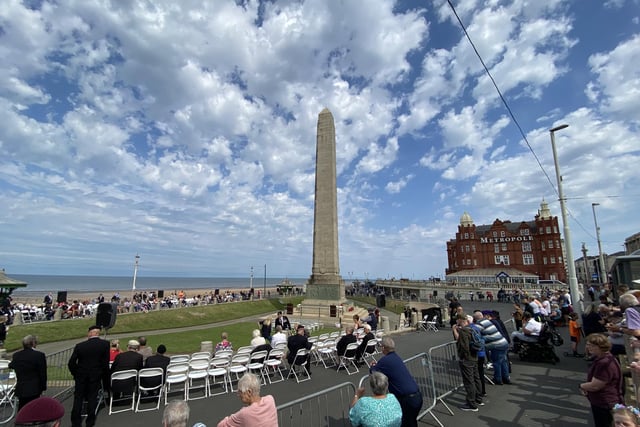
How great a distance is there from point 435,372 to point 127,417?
21.8ft

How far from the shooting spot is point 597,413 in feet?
13.3

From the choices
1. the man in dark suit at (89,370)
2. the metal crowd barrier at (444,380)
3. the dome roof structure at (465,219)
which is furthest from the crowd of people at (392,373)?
the dome roof structure at (465,219)

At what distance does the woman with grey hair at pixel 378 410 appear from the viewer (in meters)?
3.20

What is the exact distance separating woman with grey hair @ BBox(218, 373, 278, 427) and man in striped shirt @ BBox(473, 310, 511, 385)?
17.9ft

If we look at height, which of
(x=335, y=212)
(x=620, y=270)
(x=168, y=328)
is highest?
(x=335, y=212)

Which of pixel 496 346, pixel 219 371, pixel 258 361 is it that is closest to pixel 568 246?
pixel 496 346

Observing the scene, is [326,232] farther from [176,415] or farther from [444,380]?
[176,415]

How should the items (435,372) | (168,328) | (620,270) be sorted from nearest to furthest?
(435,372) < (620,270) < (168,328)

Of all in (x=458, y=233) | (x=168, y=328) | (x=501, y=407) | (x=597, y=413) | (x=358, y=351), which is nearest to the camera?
(x=597, y=413)

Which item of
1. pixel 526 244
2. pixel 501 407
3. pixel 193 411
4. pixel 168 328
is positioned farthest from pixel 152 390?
pixel 526 244

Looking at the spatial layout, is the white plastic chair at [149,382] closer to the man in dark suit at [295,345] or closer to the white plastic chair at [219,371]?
the white plastic chair at [219,371]

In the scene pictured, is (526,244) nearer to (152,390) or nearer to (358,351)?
(358,351)

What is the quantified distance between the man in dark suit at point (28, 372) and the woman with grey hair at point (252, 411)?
426 cm

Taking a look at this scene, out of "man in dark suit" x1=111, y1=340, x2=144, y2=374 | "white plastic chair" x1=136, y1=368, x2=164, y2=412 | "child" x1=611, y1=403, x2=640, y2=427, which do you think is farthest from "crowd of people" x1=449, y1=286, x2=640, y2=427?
"man in dark suit" x1=111, y1=340, x2=144, y2=374
